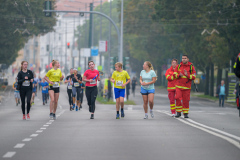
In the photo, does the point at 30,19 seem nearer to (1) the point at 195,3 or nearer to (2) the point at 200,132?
(1) the point at 195,3

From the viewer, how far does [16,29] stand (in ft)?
176

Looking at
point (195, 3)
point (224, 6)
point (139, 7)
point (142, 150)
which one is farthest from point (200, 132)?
point (139, 7)

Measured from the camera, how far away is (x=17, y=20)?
53.5 m

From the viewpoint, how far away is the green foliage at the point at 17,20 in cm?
5222

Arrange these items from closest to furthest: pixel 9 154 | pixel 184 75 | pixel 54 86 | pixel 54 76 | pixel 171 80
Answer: pixel 9 154 → pixel 184 75 → pixel 171 80 → pixel 54 86 → pixel 54 76

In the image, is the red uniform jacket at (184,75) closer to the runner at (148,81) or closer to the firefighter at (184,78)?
the firefighter at (184,78)

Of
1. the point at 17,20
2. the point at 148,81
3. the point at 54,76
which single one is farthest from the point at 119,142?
the point at 17,20

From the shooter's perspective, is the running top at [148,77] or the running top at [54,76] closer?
the running top at [148,77]

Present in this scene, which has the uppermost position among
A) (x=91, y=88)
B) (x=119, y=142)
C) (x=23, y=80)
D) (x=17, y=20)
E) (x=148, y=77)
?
(x=17, y=20)

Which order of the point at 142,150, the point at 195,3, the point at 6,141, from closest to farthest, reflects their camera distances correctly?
the point at 142,150 → the point at 6,141 → the point at 195,3

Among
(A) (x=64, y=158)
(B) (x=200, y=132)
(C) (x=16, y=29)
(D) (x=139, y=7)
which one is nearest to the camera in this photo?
(A) (x=64, y=158)

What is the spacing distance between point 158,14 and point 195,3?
3.79 metres

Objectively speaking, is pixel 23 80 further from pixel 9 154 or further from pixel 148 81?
pixel 9 154

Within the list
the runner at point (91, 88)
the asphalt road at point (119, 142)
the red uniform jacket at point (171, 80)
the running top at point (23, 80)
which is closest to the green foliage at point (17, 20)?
the runner at point (91, 88)
